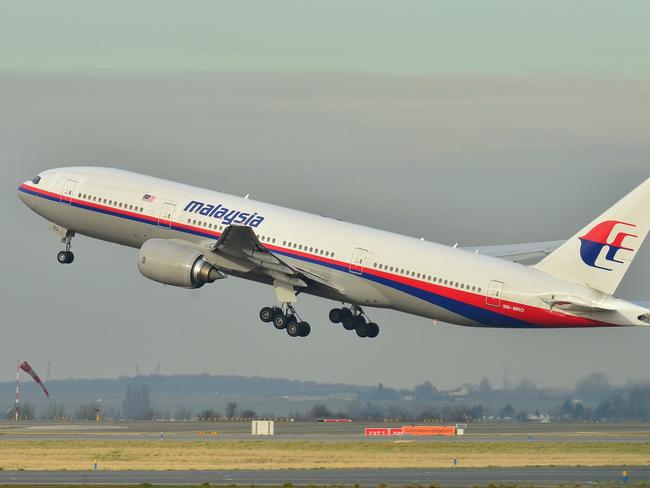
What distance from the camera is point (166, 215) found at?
256ft

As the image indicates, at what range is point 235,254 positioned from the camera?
75938 millimetres

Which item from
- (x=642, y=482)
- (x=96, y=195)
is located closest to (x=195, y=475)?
(x=642, y=482)

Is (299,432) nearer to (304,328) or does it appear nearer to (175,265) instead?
(304,328)

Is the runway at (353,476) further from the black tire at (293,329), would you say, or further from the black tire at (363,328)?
the black tire at (363,328)

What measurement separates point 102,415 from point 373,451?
50521 mm

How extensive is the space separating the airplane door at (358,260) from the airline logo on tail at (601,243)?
11419 millimetres

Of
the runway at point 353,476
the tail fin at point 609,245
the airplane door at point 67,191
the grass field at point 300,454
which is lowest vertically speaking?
the runway at point 353,476

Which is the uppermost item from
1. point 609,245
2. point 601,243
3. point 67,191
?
point 67,191

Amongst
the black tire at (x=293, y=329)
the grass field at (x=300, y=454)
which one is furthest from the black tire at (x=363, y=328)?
the grass field at (x=300, y=454)

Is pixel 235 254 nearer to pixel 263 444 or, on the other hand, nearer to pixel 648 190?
pixel 263 444

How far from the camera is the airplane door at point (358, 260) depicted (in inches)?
2913

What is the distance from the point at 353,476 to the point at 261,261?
21727mm

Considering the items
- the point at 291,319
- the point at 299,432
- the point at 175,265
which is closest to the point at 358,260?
the point at 291,319

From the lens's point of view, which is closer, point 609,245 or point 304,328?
point 609,245
